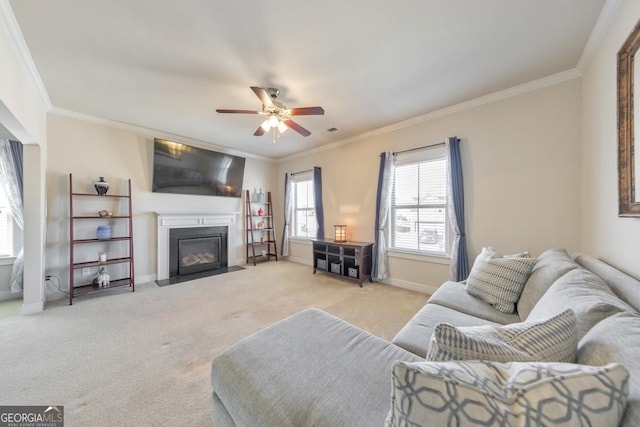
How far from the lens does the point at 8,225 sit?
3311mm

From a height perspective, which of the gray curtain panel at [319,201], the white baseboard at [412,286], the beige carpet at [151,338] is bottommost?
the beige carpet at [151,338]

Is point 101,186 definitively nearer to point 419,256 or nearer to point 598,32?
point 419,256

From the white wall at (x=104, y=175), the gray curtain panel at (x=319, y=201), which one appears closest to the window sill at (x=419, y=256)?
the gray curtain panel at (x=319, y=201)

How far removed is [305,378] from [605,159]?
9.14ft

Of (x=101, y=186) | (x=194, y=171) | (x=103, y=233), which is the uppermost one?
(x=194, y=171)

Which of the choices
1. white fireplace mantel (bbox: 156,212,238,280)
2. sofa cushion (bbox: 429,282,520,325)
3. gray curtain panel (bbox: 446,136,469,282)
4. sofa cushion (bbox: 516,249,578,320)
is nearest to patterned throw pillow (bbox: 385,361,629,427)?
sofa cushion (bbox: 429,282,520,325)

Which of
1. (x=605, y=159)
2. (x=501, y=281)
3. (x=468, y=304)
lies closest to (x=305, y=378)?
(x=468, y=304)

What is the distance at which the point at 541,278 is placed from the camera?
5.31 ft

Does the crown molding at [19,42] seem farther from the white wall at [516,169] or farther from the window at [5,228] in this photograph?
the white wall at [516,169]

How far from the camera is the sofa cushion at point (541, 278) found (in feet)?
5.04

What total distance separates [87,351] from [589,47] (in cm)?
509

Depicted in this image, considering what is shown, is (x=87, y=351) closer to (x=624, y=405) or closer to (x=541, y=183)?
(x=624, y=405)

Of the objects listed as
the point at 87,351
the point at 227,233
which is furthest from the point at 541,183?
the point at 227,233

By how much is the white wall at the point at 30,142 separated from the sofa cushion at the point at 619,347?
12.4 feet
